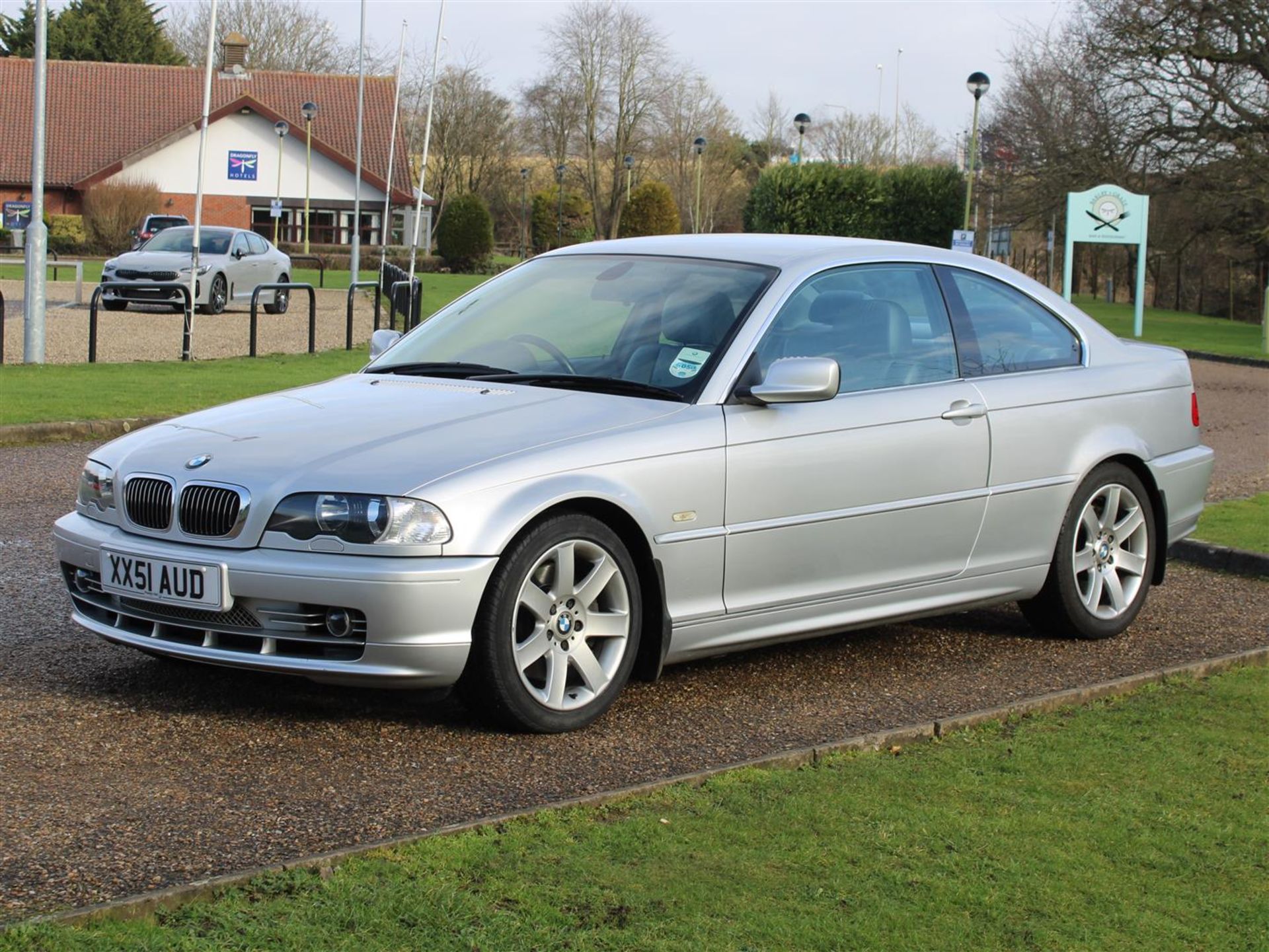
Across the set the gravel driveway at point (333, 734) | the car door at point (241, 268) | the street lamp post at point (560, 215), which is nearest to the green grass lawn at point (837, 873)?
the gravel driveway at point (333, 734)

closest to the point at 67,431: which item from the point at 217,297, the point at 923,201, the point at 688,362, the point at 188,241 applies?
the point at 688,362

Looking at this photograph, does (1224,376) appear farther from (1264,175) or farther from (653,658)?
(653,658)

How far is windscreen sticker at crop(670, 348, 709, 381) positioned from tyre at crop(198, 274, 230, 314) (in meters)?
26.2

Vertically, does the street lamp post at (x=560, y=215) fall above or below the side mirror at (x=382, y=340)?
above

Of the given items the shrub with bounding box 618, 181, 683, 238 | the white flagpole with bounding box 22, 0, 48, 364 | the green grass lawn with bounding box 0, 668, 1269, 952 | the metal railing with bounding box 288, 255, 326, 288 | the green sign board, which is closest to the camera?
the green grass lawn with bounding box 0, 668, 1269, 952

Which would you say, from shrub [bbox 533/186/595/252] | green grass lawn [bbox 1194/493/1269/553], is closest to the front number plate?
green grass lawn [bbox 1194/493/1269/553]

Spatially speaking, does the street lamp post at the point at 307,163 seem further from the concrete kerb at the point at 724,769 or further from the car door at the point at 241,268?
the concrete kerb at the point at 724,769

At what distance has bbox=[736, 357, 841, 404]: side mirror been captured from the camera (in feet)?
18.4

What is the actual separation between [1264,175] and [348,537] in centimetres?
3529

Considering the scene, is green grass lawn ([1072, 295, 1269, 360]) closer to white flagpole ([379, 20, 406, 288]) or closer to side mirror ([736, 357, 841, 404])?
white flagpole ([379, 20, 406, 288])

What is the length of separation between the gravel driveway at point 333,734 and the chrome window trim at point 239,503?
60 cm

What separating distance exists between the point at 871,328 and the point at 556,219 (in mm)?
76084

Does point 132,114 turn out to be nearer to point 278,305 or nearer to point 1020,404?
point 278,305

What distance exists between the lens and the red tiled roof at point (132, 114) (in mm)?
69875
